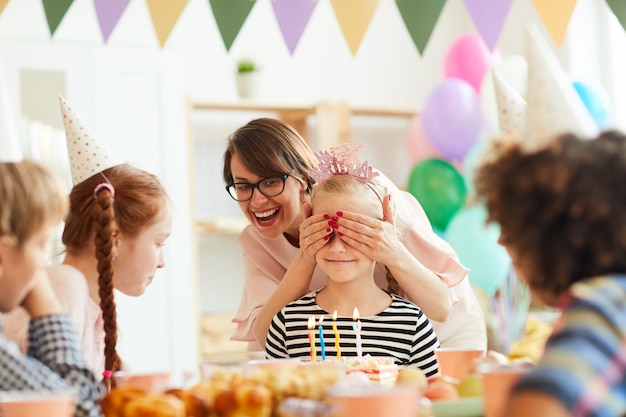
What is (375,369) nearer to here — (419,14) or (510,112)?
(510,112)

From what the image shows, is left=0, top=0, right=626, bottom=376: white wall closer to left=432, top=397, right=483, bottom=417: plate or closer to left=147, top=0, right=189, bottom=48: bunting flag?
left=147, top=0, right=189, bottom=48: bunting flag

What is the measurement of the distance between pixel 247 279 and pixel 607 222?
1483 mm

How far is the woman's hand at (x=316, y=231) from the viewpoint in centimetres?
189

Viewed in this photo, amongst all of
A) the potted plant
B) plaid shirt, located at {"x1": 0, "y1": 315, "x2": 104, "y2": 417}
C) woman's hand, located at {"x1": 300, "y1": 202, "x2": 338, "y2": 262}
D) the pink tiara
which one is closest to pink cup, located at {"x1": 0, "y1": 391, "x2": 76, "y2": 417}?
plaid shirt, located at {"x1": 0, "y1": 315, "x2": 104, "y2": 417}

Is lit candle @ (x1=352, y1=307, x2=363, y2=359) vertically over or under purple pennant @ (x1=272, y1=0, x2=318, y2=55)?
under

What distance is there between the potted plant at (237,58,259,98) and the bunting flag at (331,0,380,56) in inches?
96.6

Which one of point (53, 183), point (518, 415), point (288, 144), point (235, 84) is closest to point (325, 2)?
point (235, 84)

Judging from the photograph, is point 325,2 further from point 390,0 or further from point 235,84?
point 235,84

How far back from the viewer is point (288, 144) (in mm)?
2176

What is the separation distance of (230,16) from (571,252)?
5.18 ft

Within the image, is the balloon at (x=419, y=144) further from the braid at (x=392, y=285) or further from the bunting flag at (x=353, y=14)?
the braid at (x=392, y=285)

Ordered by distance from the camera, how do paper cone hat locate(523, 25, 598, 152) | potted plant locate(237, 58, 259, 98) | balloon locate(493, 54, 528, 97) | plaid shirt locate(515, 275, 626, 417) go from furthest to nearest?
potted plant locate(237, 58, 259, 98) → balloon locate(493, 54, 528, 97) → paper cone hat locate(523, 25, 598, 152) → plaid shirt locate(515, 275, 626, 417)

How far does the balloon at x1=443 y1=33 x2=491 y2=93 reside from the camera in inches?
170

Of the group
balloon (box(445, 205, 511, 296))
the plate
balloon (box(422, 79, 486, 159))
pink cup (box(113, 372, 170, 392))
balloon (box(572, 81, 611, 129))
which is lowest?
the plate
